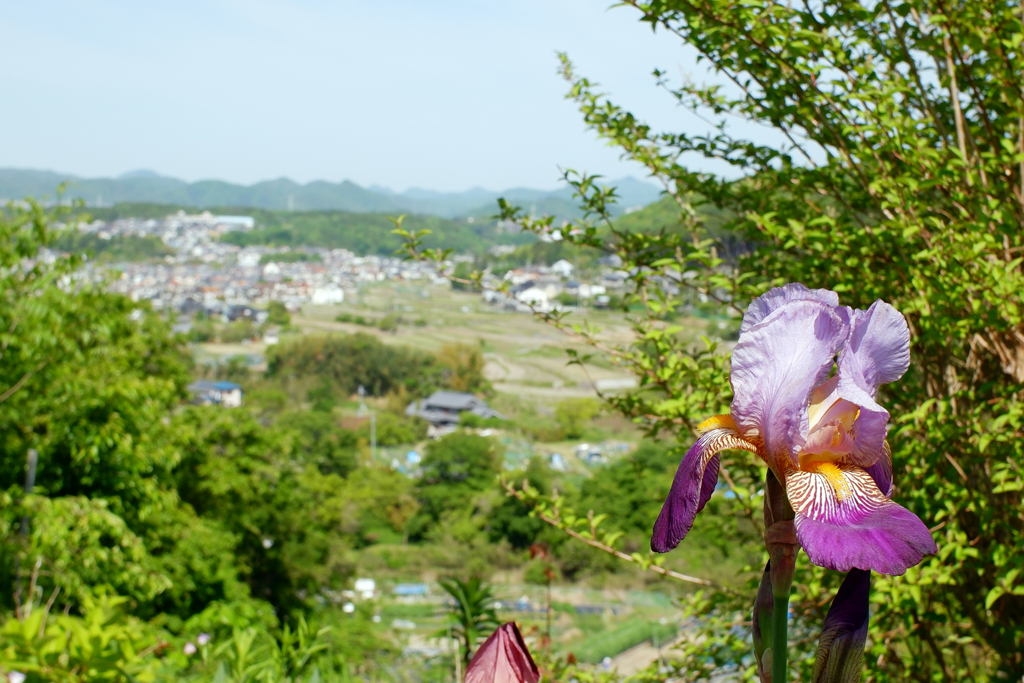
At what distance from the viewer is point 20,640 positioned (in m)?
1.90

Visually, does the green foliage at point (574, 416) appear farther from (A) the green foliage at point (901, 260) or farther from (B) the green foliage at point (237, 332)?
(A) the green foliage at point (901, 260)

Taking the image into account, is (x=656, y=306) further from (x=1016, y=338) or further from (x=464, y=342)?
(x=464, y=342)

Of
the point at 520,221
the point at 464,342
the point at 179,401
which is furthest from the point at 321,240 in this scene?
the point at 520,221

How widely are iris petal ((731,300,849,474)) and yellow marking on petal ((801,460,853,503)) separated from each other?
2 centimetres

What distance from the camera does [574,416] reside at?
1560 inches

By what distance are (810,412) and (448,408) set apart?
139 ft

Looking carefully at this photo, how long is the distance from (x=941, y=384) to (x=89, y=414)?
5.13 meters

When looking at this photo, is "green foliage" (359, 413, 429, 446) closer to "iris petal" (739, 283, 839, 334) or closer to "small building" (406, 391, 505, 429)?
"small building" (406, 391, 505, 429)

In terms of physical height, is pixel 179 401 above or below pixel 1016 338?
below

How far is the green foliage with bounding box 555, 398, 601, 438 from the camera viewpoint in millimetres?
38688

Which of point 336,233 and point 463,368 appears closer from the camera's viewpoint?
point 463,368

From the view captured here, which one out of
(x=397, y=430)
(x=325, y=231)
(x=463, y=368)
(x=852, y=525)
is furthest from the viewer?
(x=325, y=231)

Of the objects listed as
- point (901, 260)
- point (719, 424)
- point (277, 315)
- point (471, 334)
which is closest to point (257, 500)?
point (901, 260)

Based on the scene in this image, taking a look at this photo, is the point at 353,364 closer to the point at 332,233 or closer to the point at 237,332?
the point at 237,332
